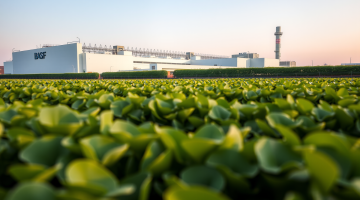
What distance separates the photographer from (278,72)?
35406 mm

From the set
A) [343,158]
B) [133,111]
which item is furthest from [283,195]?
[133,111]

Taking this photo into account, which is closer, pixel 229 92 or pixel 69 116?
pixel 69 116

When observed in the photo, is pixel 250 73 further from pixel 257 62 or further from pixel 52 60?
pixel 52 60

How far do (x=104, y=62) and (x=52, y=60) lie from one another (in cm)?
1171

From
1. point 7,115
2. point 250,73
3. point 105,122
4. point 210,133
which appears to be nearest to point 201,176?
point 210,133

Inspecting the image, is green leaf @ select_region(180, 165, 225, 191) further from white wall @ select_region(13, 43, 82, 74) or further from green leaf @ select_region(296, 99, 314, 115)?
white wall @ select_region(13, 43, 82, 74)

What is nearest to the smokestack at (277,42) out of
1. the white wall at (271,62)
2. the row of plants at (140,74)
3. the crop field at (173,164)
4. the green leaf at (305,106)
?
the white wall at (271,62)

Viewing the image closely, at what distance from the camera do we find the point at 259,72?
122 ft

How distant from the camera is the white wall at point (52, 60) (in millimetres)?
49062

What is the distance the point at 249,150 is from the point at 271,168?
15cm

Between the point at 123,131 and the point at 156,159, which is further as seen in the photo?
the point at 123,131

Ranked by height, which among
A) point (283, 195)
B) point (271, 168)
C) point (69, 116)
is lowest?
point (283, 195)

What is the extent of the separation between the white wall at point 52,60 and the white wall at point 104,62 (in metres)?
1.86

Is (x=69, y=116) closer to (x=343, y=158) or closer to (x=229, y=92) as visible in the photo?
(x=343, y=158)
